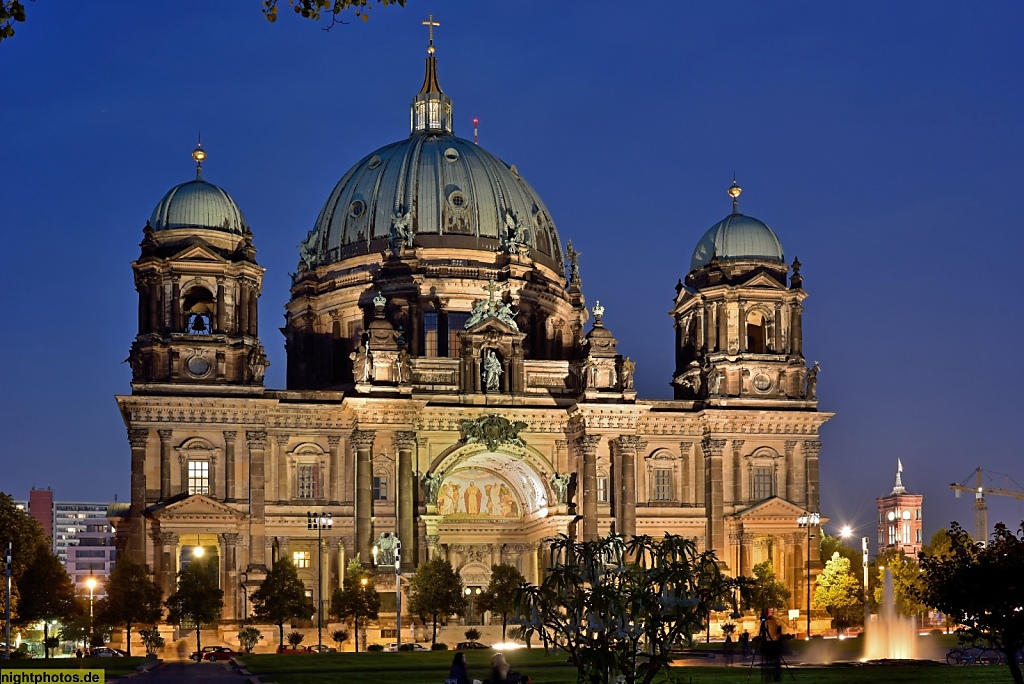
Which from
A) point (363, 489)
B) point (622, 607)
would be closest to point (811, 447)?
point (363, 489)

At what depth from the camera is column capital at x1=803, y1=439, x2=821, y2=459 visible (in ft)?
367

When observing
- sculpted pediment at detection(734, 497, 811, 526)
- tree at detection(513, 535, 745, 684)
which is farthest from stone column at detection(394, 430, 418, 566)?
tree at detection(513, 535, 745, 684)

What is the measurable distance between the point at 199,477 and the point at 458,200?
99.5 ft

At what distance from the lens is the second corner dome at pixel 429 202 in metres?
120

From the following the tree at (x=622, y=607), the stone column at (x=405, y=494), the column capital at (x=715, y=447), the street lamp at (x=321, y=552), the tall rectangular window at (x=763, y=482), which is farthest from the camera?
the tall rectangular window at (x=763, y=482)

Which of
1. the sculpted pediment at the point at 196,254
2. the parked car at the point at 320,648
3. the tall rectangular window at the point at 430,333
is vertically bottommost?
the parked car at the point at 320,648

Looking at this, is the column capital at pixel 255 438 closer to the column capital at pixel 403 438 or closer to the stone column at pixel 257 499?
the stone column at pixel 257 499

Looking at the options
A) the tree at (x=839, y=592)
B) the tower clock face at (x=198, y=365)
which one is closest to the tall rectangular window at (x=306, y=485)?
the tower clock face at (x=198, y=365)

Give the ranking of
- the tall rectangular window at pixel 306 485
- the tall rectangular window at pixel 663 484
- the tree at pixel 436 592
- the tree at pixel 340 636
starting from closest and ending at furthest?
1. the tree at pixel 340 636
2. the tree at pixel 436 592
3. the tall rectangular window at pixel 306 485
4. the tall rectangular window at pixel 663 484

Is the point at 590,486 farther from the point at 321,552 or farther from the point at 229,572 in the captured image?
the point at 229,572

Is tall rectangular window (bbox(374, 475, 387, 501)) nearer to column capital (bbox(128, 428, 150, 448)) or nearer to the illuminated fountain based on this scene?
column capital (bbox(128, 428, 150, 448))

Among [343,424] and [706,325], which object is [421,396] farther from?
[706,325]

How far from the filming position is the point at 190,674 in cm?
6241

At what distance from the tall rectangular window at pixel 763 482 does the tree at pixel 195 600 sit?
36.6m
